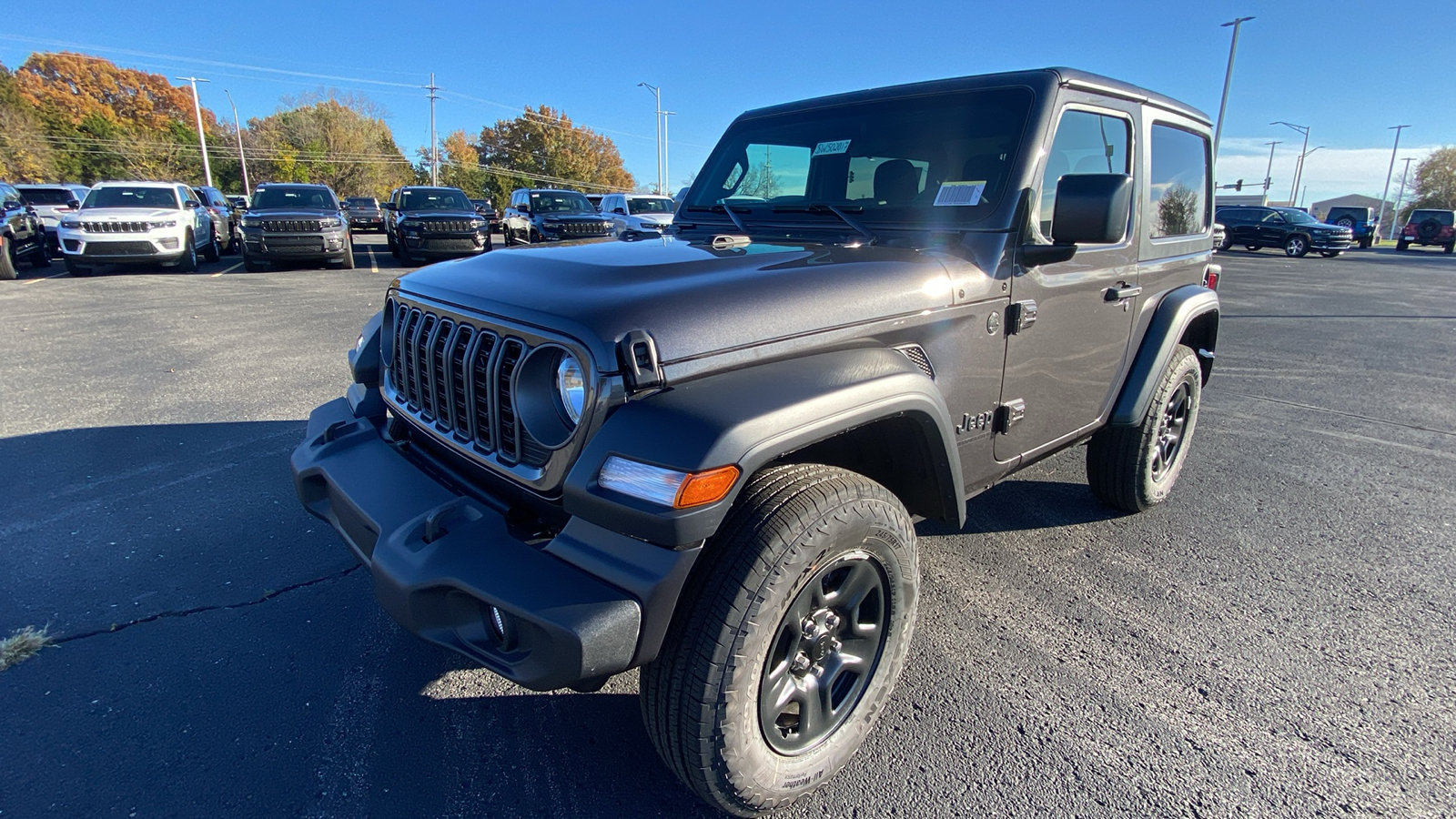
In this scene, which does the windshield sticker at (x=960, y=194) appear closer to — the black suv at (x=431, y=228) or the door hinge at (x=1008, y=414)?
the door hinge at (x=1008, y=414)

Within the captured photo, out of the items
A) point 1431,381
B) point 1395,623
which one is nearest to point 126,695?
point 1395,623

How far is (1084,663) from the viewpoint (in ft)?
8.71

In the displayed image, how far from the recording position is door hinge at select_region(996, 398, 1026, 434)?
2.64 metres

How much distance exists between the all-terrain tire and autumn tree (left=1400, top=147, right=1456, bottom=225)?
78545 mm

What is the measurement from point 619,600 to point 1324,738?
2255mm

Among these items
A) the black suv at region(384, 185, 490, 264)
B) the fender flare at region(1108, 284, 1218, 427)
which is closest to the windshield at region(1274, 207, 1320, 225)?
the black suv at region(384, 185, 490, 264)

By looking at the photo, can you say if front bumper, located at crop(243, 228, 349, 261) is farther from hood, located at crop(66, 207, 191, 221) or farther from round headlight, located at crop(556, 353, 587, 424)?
round headlight, located at crop(556, 353, 587, 424)

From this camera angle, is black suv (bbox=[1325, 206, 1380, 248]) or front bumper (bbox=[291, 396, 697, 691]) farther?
black suv (bbox=[1325, 206, 1380, 248])

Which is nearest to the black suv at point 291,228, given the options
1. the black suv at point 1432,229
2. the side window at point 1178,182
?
the side window at point 1178,182

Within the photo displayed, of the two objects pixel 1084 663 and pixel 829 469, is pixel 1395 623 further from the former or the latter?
pixel 829 469

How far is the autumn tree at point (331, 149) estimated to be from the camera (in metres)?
55.1

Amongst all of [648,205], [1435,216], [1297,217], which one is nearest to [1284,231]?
[1297,217]

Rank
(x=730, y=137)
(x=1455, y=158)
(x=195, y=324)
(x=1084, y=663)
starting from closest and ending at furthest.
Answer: (x=1084, y=663) < (x=730, y=137) < (x=195, y=324) < (x=1455, y=158)

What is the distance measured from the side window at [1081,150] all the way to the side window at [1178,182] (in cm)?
31
